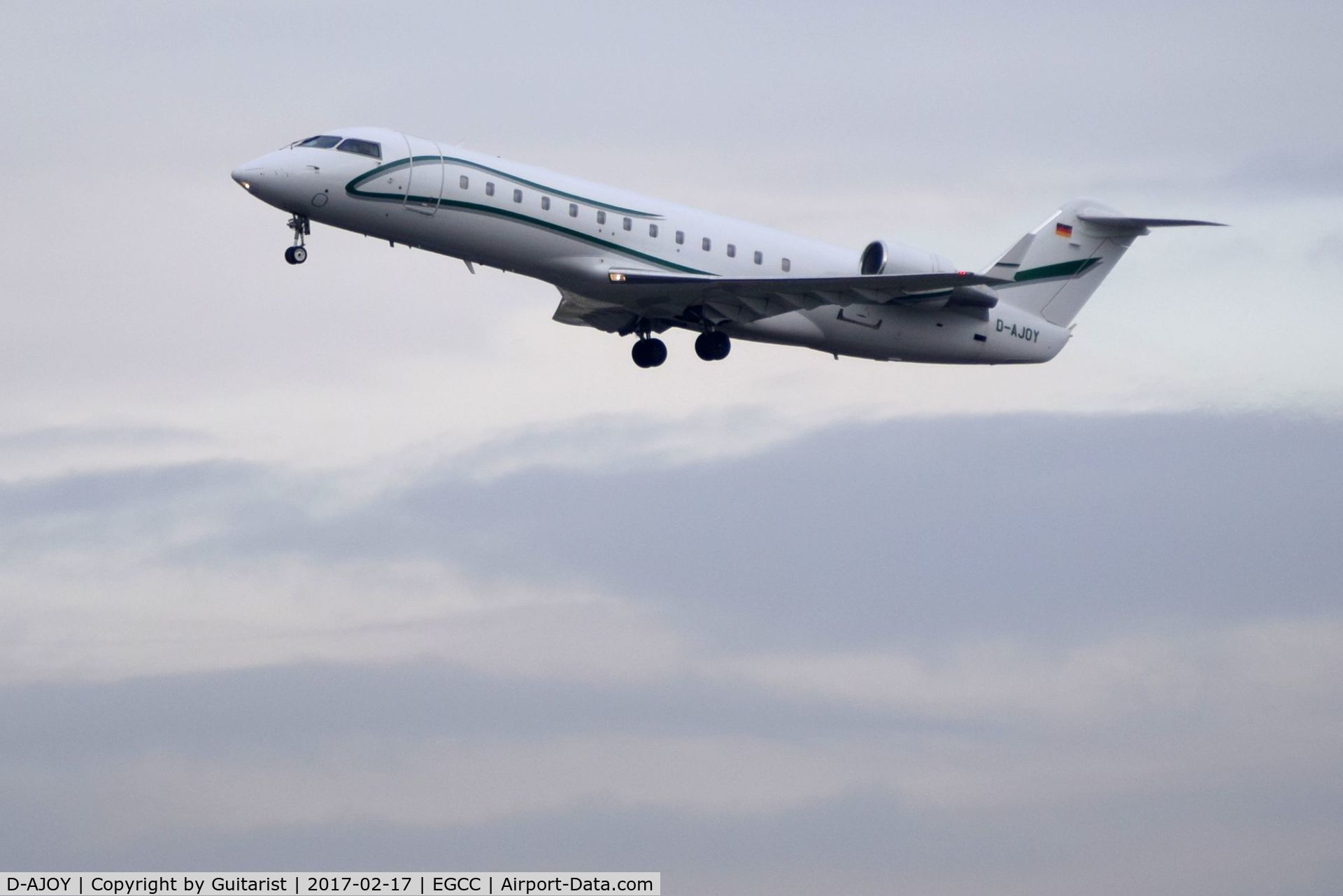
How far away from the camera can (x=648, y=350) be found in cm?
4053

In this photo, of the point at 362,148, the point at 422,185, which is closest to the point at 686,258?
the point at 422,185

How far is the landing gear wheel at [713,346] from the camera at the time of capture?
39.9 m

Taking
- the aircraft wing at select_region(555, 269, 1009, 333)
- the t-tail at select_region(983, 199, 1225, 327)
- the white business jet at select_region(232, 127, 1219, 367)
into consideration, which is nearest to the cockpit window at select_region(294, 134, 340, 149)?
the white business jet at select_region(232, 127, 1219, 367)

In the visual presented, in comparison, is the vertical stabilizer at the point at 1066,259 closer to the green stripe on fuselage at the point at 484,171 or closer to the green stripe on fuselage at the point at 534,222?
the green stripe on fuselage at the point at 534,222

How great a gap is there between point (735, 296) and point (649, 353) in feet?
Result: 9.63

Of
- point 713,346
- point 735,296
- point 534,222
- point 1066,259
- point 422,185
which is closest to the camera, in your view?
point 422,185

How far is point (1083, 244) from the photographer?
4400 centimetres

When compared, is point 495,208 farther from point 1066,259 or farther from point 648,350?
point 1066,259

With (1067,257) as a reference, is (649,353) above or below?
below

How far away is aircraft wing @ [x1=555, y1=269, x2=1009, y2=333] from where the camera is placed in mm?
37500

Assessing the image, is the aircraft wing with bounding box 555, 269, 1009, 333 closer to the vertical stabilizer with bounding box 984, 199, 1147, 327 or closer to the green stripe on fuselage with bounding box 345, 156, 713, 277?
Answer: the green stripe on fuselage with bounding box 345, 156, 713, 277

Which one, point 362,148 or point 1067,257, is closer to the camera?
point 362,148

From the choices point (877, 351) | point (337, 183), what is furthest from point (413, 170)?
point (877, 351)

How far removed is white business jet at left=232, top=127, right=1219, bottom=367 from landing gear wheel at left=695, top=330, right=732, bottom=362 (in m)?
0.03
